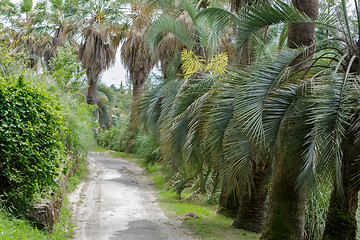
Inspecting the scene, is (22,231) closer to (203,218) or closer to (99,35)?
(203,218)

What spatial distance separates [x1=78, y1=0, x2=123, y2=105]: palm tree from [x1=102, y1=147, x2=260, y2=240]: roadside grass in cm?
944

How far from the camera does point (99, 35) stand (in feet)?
79.4

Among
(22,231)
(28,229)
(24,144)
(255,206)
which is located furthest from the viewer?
(255,206)

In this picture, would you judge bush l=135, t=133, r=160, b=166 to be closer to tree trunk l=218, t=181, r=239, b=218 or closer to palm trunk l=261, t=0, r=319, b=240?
tree trunk l=218, t=181, r=239, b=218

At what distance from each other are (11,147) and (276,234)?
197 inches

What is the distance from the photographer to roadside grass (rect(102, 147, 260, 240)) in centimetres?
1014

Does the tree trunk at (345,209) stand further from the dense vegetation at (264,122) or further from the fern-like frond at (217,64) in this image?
the fern-like frond at (217,64)

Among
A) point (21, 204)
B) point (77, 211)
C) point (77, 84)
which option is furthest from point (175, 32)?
point (21, 204)

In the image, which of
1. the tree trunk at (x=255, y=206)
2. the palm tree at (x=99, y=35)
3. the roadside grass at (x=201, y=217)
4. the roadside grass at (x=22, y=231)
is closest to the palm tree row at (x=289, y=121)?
the roadside grass at (x=201, y=217)

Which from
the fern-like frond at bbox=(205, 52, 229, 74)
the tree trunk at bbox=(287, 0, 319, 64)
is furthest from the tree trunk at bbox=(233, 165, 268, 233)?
the tree trunk at bbox=(287, 0, 319, 64)

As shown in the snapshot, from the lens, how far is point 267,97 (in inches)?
277

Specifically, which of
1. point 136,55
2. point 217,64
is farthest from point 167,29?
point 136,55

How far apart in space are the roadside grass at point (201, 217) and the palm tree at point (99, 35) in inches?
372

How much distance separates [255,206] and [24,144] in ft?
20.9
